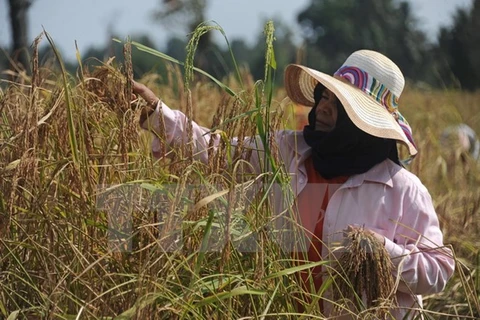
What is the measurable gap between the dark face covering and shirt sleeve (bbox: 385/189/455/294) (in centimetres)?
14

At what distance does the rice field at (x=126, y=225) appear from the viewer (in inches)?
74.3

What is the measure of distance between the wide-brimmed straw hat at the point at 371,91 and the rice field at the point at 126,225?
0.23 meters

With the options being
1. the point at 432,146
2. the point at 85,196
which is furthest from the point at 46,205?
the point at 432,146

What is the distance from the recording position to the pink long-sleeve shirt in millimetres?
2250

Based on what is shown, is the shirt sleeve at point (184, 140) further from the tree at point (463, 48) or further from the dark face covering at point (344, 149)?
the tree at point (463, 48)

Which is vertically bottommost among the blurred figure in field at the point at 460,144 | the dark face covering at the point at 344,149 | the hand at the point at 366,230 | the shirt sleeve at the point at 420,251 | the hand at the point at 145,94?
the blurred figure in field at the point at 460,144

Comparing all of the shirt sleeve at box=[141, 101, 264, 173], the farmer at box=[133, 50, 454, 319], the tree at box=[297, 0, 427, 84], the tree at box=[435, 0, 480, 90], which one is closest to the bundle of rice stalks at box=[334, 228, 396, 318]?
the farmer at box=[133, 50, 454, 319]

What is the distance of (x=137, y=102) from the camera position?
2.21 metres

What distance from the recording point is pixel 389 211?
2.34 m

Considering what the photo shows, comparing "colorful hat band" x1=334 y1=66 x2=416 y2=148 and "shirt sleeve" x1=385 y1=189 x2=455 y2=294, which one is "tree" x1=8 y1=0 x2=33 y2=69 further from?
"shirt sleeve" x1=385 y1=189 x2=455 y2=294

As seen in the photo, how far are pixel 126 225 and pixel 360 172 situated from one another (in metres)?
0.66

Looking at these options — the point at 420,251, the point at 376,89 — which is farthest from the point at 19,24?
the point at 420,251

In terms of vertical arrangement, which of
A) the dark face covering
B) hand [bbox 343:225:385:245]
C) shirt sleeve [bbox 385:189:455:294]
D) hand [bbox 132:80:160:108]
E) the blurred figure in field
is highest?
hand [bbox 132:80:160:108]

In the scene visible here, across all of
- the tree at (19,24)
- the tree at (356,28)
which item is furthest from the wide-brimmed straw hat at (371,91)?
the tree at (356,28)
